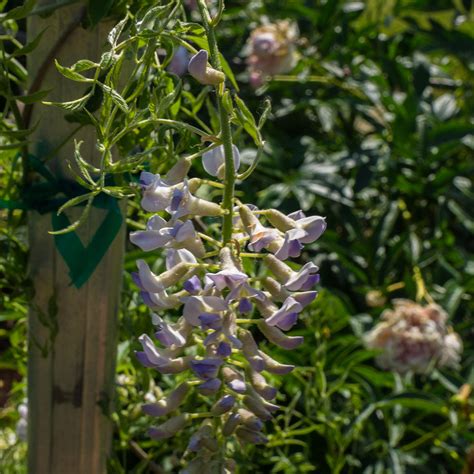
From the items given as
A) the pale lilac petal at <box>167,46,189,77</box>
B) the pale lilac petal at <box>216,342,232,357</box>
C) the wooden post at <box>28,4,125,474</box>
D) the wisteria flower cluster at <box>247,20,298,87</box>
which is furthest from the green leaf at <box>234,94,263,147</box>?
the wisteria flower cluster at <box>247,20,298,87</box>

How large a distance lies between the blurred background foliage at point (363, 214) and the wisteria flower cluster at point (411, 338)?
0.05 metres

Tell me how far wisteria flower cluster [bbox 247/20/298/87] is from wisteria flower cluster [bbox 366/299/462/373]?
0.57m

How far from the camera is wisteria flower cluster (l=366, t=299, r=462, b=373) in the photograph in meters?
1.53

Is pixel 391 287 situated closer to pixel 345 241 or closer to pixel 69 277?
pixel 345 241

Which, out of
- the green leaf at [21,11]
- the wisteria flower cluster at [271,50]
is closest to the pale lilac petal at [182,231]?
the green leaf at [21,11]

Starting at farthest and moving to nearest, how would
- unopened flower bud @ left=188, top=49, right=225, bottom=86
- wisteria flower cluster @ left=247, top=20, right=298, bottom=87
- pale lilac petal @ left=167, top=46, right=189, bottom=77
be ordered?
1. wisteria flower cluster @ left=247, top=20, right=298, bottom=87
2. pale lilac petal @ left=167, top=46, right=189, bottom=77
3. unopened flower bud @ left=188, top=49, right=225, bottom=86

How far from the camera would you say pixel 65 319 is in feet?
2.89

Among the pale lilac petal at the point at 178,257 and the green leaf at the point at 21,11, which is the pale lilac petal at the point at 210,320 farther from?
the green leaf at the point at 21,11

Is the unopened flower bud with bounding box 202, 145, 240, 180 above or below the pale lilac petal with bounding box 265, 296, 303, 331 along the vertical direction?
above

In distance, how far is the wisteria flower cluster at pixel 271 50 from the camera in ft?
6.24

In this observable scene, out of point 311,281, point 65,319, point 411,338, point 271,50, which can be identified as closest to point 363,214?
point 271,50

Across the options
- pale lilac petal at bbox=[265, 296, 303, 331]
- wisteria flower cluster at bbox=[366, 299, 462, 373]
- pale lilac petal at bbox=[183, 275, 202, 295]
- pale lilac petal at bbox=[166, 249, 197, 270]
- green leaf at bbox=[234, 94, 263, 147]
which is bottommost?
wisteria flower cluster at bbox=[366, 299, 462, 373]

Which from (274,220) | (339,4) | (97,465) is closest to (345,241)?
(339,4)

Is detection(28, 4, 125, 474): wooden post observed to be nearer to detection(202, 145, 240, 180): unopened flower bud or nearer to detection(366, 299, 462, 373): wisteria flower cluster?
detection(202, 145, 240, 180): unopened flower bud
